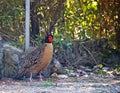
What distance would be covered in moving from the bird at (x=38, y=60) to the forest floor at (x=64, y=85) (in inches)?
8.5

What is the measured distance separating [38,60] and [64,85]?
76 centimetres

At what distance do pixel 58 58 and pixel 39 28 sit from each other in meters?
0.83

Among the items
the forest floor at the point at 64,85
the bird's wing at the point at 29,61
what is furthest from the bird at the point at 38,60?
the forest floor at the point at 64,85

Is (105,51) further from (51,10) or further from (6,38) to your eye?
(6,38)

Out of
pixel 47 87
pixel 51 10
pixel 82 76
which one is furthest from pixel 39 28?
pixel 47 87

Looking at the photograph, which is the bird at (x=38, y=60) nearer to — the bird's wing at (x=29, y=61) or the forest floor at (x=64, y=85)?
the bird's wing at (x=29, y=61)

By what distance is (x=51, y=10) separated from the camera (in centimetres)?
1034

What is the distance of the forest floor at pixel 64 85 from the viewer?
24.3 feet

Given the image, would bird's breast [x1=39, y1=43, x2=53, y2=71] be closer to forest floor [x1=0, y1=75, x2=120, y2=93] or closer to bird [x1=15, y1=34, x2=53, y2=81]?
bird [x1=15, y1=34, x2=53, y2=81]

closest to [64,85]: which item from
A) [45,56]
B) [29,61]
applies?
[45,56]

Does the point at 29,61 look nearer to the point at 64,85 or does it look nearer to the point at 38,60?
the point at 38,60

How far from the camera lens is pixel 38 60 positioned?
8.37 meters

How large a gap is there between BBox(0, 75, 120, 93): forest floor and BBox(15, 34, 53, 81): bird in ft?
0.71

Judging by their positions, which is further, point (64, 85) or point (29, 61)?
point (29, 61)
